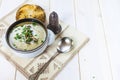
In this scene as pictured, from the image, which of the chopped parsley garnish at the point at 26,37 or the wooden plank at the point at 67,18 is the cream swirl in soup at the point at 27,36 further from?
the wooden plank at the point at 67,18

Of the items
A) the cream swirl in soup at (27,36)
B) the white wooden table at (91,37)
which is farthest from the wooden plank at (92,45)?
the cream swirl in soup at (27,36)

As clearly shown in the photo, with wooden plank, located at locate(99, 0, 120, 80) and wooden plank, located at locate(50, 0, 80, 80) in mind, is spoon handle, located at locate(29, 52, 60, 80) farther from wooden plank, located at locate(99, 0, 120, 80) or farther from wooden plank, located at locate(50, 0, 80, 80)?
wooden plank, located at locate(99, 0, 120, 80)

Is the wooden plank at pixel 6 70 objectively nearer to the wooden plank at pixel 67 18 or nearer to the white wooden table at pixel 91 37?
the white wooden table at pixel 91 37

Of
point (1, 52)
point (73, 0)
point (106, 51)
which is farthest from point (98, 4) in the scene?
point (1, 52)

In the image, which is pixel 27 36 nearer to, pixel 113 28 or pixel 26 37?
pixel 26 37

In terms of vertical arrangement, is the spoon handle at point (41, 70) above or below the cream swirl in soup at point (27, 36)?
below

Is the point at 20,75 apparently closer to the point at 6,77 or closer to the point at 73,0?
the point at 6,77

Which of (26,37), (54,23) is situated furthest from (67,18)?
(26,37)
